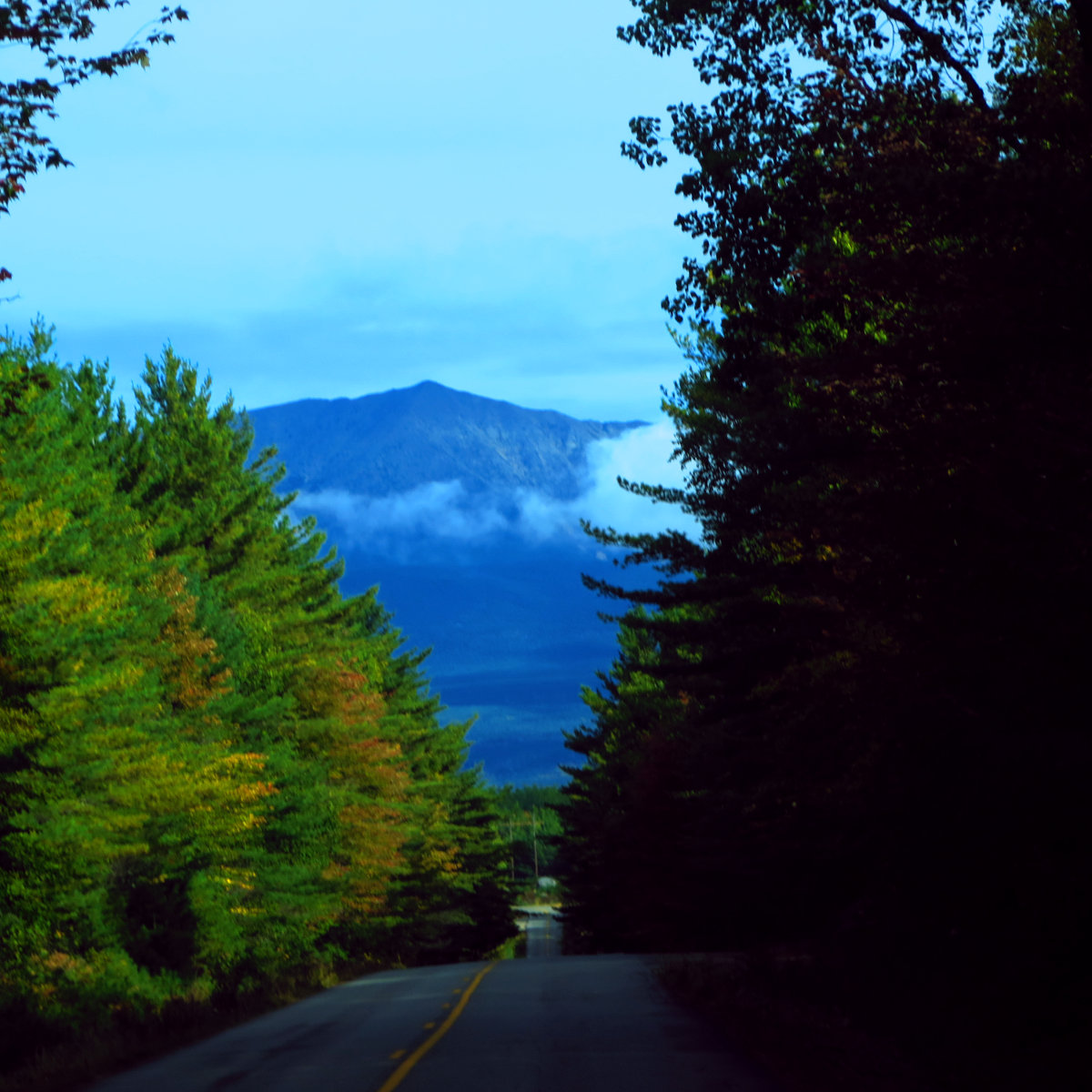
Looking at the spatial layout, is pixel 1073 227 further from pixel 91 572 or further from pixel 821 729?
pixel 91 572

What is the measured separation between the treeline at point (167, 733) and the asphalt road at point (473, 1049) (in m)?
3.03

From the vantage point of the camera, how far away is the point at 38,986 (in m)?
21.6

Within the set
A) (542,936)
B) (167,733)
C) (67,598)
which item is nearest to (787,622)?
(67,598)

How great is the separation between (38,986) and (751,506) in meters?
14.9

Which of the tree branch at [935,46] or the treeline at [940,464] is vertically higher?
the tree branch at [935,46]

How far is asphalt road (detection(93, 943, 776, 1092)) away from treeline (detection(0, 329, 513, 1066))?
3.03m

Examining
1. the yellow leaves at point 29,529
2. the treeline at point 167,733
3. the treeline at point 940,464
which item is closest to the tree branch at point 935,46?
the treeline at point 940,464

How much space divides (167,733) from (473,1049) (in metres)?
18.3

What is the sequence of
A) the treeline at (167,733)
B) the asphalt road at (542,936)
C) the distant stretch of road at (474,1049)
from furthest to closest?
the asphalt road at (542,936) < the treeline at (167,733) < the distant stretch of road at (474,1049)

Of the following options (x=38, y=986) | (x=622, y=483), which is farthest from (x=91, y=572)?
(x=622, y=483)

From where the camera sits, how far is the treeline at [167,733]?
23.8m

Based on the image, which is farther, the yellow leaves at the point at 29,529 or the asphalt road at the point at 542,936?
the asphalt road at the point at 542,936

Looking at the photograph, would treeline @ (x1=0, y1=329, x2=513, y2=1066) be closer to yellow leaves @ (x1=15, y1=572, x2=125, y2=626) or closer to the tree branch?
yellow leaves @ (x1=15, y1=572, x2=125, y2=626)

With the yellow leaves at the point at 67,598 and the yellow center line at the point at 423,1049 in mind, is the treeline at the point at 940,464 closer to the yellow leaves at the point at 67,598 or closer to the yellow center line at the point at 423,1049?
the yellow center line at the point at 423,1049
